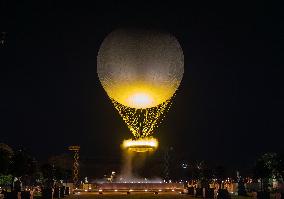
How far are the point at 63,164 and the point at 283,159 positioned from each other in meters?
120

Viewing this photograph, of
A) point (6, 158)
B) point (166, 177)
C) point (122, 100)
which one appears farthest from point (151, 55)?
point (166, 177)

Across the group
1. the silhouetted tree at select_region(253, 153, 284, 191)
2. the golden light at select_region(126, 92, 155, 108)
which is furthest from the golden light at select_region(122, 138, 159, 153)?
the silhouetted tree at select_region(253, 153, 284, 191)

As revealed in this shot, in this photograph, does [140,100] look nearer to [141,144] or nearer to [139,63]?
[139,63]

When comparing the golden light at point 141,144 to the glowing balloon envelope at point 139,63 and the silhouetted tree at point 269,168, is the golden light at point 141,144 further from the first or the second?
the silhouetted tree at point 269,168

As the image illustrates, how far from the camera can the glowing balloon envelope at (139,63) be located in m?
47.8

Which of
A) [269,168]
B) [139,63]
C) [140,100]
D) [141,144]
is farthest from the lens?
[269,168]

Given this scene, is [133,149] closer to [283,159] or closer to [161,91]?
[161,91]

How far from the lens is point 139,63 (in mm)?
48062

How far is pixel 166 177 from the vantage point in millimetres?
193625

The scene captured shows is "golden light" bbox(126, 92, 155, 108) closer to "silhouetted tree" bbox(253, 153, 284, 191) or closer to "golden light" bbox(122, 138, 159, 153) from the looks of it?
"golden light" bbox(122, 138, 159, 153)

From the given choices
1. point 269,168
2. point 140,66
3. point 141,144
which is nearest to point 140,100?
point 140,66

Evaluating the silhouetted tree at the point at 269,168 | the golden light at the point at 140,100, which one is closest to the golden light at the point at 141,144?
the golden light at the point at 140,100

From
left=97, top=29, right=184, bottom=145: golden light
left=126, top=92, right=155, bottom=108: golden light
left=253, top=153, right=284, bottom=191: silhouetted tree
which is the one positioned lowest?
left=253, top=153, right=284, bottom=191: silhouetted tree

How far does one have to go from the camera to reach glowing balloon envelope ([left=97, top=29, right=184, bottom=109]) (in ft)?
157
